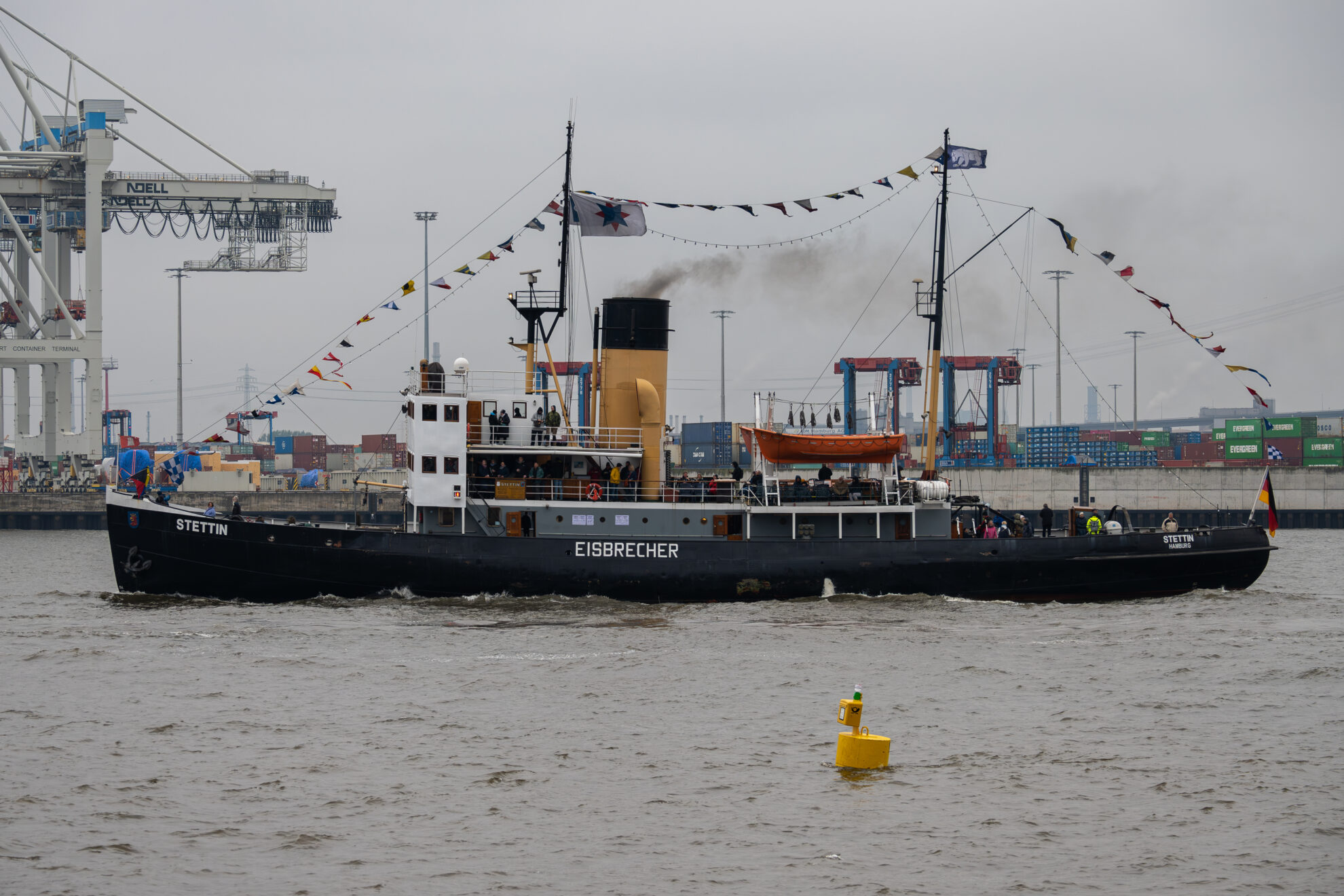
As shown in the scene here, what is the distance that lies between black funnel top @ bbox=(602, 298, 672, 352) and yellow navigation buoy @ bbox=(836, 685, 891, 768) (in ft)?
51.8

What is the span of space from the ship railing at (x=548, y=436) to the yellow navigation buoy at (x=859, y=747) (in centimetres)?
1426

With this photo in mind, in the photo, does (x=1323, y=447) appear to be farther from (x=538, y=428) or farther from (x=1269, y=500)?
(x=538, y=428)

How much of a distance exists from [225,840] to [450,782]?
2.71 metres

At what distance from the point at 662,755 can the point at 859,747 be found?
246 centimetres

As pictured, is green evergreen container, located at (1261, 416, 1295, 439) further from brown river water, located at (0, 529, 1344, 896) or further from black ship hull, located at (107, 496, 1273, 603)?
brown river water, located at (0, 529, 1344, 896)

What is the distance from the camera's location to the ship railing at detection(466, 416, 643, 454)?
28.2 meters

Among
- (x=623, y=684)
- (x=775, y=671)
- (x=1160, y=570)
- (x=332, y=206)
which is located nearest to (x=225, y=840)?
(x=623, y=684)

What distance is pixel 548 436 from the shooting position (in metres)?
28.2

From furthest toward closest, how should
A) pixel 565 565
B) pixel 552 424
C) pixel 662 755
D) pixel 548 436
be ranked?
1. pixel 552 424
2. pixel 548 436
3. pixel 565 565
4. pixel 662 755

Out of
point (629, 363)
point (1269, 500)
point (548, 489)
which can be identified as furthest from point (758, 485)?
point (1269, 500)

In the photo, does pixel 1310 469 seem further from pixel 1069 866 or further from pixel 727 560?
pixel 1069 866

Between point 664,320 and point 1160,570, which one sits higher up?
point 664,320

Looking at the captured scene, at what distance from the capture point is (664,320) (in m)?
29.5

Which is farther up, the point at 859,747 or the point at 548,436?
the point at 548,436
